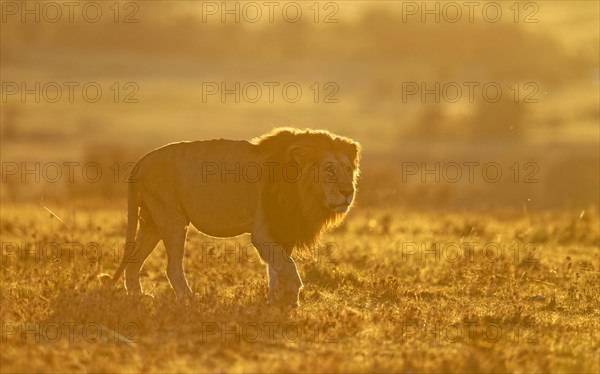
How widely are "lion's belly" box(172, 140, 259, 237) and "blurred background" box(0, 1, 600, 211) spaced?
2473 cm

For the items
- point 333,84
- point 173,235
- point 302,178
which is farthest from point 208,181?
point 333,84

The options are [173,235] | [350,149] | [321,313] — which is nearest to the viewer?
[321,313]

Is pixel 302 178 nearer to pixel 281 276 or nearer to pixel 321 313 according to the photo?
pixel 281 276

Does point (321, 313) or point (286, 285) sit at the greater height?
point (286, 285)

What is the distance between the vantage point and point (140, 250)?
1285 cm

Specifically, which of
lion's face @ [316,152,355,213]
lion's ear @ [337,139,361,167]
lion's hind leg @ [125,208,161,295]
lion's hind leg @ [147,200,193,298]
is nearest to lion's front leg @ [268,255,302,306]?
lion's face @ [316,152,355,213]

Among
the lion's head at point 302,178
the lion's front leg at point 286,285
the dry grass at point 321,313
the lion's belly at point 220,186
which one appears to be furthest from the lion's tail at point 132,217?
the lion's front leg at point 286,285

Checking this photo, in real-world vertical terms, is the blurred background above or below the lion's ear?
above

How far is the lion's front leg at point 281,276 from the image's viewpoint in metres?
11.6

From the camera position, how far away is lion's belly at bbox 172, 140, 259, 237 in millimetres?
12109

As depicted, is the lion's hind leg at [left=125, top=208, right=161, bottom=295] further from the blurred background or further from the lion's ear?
the blurred background

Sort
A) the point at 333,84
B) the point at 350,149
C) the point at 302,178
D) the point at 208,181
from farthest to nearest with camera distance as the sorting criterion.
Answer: the point at 333,84
the point at 208,181
the point at 350,149
the point at 302,178

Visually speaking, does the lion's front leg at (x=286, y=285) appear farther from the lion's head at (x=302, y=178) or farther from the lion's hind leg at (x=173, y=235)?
the lion's hind leg at (x=173, y=235)

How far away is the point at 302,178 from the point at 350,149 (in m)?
0.63
